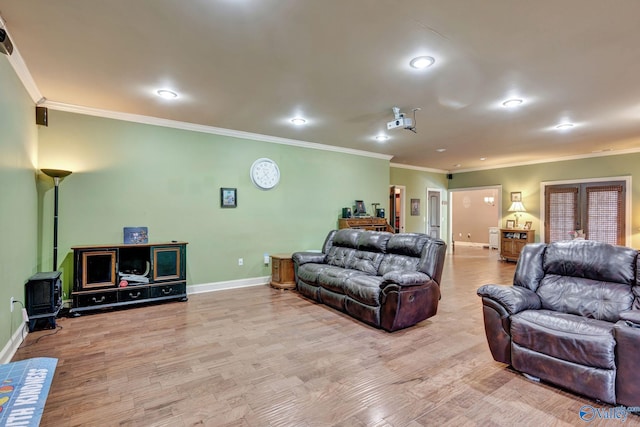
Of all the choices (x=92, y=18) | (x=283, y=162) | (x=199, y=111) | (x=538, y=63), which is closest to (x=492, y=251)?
(x=283, y=162)

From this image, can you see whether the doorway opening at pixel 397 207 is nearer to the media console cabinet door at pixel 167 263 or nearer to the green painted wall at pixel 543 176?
the green painted wall at pixel 543 176

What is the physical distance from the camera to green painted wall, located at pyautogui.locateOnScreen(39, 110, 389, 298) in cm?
412

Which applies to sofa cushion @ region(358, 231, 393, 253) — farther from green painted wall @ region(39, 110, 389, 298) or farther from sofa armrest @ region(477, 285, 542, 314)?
sofa armrest @ region(477, 285, 542, 314)

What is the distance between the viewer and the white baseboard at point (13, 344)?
2635mm

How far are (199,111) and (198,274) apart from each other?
8.17ft

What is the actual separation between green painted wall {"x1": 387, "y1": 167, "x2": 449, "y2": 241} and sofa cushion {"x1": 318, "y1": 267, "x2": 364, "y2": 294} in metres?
4.99

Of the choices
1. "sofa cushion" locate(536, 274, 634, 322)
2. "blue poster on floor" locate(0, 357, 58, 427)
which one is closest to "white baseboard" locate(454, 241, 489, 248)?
"sofa cushion" locate(536, 274, 634, 322)

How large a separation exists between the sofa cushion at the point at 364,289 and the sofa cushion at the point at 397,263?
13.8 inches

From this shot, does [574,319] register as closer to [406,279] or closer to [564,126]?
[406,279]

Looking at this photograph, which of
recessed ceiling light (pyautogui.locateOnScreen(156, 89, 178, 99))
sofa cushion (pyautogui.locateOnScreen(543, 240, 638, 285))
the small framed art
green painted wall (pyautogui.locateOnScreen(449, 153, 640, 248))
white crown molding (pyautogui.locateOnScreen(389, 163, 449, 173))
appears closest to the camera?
sofa cushion (pyautogui.locateOnScreen(543, 240, 638, 285))

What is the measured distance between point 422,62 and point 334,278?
2.66 meters

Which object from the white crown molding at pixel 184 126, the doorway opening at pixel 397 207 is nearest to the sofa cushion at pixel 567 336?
the white crown molding at pixel 184 126

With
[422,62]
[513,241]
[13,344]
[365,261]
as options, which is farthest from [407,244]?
[513,241]

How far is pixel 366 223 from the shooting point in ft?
21.9
